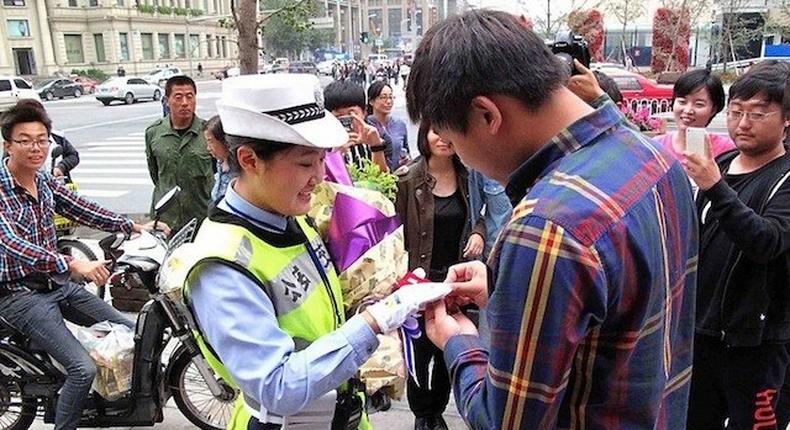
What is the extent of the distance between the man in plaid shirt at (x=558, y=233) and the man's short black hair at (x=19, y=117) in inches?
96.7

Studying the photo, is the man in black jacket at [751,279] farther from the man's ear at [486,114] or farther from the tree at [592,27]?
the tree at [592,27]

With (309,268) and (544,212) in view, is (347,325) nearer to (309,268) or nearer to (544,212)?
(309,268)

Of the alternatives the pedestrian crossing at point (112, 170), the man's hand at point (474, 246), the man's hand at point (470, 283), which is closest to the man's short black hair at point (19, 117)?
the man's hand at point (474, 246)

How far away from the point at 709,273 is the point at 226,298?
1.84 meters

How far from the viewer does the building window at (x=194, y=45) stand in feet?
183

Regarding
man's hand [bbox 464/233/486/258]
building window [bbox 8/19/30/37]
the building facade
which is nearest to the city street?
man's hand [bbox 464/233/486/258]

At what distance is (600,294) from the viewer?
3.01ft

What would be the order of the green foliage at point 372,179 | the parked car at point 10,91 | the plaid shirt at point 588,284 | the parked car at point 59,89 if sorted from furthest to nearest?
1. the parked car at point 59,89
2. the parked car at point 10,91
3. the green foliage at point 372,179
4. the plaid shirt at point 588,284

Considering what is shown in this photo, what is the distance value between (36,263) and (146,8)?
175ft

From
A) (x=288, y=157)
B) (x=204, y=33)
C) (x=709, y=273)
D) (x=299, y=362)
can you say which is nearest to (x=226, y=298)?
(x=299, y=362)

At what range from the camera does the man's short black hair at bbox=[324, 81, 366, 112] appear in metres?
3.89

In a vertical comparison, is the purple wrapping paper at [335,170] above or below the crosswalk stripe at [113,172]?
above

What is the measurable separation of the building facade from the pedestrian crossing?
85.7 feet

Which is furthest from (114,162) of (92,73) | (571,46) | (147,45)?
(147,45)
